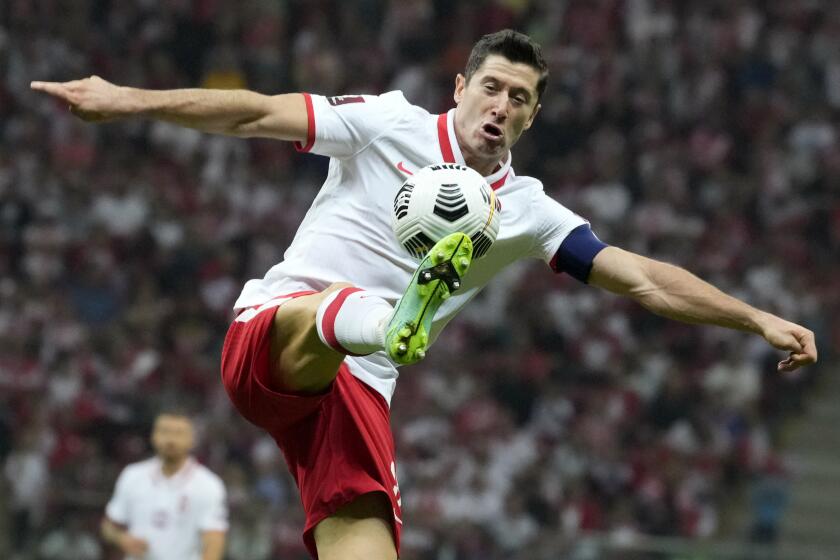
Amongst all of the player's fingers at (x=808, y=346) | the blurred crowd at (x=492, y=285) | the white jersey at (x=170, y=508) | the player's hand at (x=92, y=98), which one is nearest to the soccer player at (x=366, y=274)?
the player's fingers at (x=808, y=346)

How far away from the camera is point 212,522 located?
8461 mm

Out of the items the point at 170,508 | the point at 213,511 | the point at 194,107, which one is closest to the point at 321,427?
the point at 194,107

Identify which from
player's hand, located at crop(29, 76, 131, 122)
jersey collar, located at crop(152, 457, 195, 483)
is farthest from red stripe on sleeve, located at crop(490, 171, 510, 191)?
jersey collar, located at crop(152, 457, 195, 483)

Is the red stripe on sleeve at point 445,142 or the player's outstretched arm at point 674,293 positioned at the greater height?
the red stripe on sleeve at point 445,142

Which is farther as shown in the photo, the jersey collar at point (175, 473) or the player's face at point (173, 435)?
the jersey collar at point (175, 473)

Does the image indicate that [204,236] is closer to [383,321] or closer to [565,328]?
[565,328]

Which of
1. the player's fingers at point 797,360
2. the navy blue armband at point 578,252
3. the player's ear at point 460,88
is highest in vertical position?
the player's ear at point 460,88

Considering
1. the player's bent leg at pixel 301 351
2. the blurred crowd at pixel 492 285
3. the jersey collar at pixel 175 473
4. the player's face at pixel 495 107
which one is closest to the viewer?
the player's bent leg at pixel 301 351

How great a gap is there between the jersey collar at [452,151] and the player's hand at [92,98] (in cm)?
117

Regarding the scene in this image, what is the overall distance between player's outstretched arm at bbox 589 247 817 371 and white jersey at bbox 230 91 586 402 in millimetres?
342

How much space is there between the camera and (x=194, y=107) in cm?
438

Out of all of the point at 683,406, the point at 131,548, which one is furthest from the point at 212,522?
the point at 683,406

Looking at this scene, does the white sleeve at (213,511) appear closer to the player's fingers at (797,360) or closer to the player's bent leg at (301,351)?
the player's bent leg at (301,351)

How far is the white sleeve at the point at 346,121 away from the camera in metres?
4.72
